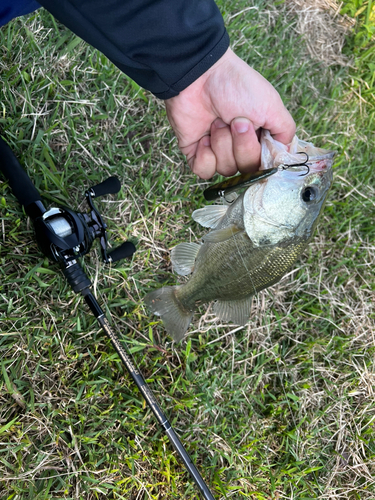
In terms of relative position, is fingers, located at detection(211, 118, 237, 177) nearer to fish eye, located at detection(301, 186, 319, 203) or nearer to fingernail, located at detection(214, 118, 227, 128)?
fingernail, located at detection(214, 118, 227, 128)

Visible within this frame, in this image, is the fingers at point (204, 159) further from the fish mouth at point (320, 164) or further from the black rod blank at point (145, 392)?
the black rod blank at point (145, 392)

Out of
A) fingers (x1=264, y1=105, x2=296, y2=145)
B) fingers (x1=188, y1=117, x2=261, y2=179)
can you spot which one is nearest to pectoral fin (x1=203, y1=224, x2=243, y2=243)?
fingers (x1=188, y1=117, x2=261, y2=179)

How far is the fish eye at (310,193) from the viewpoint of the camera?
7.54 feet

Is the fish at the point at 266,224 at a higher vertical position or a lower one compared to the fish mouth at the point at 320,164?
lower

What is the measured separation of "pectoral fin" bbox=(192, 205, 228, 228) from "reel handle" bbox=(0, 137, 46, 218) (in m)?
0.97

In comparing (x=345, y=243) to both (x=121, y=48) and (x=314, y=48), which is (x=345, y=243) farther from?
(x=121, y=48)

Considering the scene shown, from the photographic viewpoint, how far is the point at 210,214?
253 cm

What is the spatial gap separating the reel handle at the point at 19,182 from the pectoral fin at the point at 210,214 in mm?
975

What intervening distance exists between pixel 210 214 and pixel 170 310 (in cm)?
73

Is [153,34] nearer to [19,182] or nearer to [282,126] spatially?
[282,126]

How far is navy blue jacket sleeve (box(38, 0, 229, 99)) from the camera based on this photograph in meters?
1.77

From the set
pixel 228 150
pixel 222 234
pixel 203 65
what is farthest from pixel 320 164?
pixel 203 65

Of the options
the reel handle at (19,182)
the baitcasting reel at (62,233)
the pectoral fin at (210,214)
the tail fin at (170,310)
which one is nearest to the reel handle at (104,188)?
the baitcasting reel at (62,233)

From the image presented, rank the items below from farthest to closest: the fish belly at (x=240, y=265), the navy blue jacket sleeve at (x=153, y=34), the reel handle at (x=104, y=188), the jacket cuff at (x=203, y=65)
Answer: the reel handle at (x=104, y=188) < the fish belly at (x=240, y=265) < the jacket cuff at (x=203, y=65) < the navy blue jacket sleeve at (x=153, y=34)
